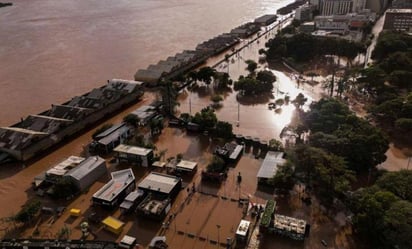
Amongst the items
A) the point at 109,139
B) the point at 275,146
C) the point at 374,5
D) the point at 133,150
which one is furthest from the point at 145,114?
the point at 374,5

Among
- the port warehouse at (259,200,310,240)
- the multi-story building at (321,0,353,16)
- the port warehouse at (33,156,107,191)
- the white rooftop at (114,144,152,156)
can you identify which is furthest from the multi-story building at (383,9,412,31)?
the port warehouse at (33,156,107,191)

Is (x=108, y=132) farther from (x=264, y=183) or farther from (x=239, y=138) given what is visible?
(x=264, y=183)

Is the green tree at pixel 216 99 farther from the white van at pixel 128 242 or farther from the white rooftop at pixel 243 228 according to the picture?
the white van at pixel 128 242

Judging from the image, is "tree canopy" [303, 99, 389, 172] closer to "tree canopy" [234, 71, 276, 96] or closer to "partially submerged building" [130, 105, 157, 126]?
"tree canopy" [234, 71, 276, 96]

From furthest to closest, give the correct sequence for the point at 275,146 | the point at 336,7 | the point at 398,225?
the point at 336,7, the point at 275,146, the point at 398,225

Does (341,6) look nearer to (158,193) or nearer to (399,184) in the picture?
(399,184)

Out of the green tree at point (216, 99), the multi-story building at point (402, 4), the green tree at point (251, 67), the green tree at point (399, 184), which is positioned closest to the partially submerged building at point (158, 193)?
the green tree at point (399, 184)
